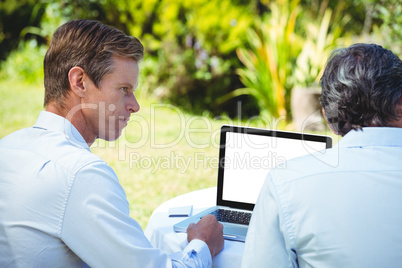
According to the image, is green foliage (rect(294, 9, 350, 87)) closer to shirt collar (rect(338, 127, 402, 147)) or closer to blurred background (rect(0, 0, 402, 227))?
blurred background (rect(0, 0, 402, 227))

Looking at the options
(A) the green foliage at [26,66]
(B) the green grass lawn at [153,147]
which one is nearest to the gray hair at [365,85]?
(B) the green grass lawn at [153,147]

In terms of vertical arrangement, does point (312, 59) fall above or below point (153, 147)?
above

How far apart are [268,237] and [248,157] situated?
912 mm

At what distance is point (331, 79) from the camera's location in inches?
56.2

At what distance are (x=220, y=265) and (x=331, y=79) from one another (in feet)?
2.79

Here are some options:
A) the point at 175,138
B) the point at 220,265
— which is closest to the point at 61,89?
the point at 220,265

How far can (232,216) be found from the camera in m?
2.10

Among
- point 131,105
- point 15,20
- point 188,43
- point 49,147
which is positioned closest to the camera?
point 49,147

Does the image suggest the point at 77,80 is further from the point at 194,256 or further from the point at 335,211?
the point at 335,211

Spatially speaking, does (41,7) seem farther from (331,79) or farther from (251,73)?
(331,79)

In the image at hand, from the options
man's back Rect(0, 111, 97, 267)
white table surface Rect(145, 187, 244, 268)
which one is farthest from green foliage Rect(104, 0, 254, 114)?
man's back Rect(0, 111, 97, 267)

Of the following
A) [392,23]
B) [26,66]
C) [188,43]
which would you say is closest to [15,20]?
[26,66]

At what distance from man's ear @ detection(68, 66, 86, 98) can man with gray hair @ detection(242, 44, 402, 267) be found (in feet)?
2.79

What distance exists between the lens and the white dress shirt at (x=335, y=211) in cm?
123
